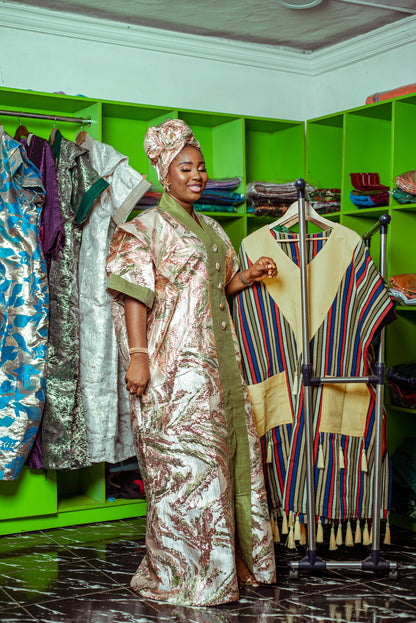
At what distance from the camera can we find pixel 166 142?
3016 mm

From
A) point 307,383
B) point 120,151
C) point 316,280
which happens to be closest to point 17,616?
point 307,383

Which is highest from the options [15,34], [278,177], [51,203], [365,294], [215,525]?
[15,34]

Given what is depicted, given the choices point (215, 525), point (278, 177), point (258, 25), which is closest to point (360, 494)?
point (215, 525)

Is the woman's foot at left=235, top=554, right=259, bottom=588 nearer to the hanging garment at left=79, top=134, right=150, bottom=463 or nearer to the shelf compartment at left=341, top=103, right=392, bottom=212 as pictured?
the hanging garment at left=79, top=134, right=150, bottom=463

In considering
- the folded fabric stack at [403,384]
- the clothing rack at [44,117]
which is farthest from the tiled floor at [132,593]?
the clothing rack at [44,117]

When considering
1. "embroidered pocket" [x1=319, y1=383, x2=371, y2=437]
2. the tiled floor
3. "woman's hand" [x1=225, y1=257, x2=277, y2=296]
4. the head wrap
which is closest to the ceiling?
the head wrap

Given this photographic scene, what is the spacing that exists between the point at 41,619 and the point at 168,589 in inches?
19.0

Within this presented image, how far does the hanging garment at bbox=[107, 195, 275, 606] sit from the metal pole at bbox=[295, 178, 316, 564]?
7.2 inches

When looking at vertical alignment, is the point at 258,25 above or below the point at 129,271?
above

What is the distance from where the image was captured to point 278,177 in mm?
4855

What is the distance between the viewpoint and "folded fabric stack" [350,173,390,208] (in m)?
4.07

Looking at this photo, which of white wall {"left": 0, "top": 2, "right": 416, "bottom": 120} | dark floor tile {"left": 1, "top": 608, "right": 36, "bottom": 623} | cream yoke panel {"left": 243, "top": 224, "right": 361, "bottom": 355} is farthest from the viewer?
white wall {"left": 0, "top": 2, "right": 416, "bottom": 120}

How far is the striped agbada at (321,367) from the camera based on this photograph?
315cm

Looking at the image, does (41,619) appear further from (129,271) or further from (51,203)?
(51,203)
